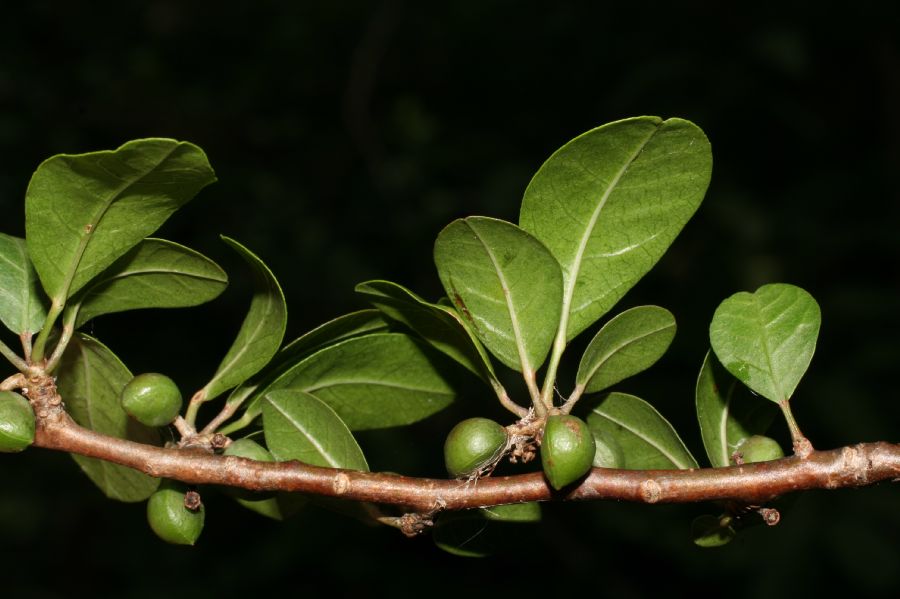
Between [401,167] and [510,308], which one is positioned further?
[401,167]

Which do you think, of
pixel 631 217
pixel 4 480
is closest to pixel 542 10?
pixel 4 480

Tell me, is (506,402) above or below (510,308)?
below

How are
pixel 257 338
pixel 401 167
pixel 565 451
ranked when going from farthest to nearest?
pixel 401 167
pixel 257 338
pixel 565 451

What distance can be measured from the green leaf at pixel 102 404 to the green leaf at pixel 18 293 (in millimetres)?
69

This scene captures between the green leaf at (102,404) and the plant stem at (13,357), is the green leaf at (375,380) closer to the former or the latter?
the green leaf at (102,404)

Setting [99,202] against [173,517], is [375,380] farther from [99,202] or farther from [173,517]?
[99,202]

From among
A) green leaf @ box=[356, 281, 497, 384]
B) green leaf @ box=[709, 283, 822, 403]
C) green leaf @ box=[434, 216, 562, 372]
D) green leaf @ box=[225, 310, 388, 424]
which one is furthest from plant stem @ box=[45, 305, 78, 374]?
green leaf @ box=[709, 283, 822, 403]

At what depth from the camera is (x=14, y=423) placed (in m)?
1.18

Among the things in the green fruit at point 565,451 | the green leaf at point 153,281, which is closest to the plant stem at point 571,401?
the green fruit at point 565,451

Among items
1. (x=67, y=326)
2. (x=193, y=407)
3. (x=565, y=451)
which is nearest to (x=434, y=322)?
(x=565, y=451)

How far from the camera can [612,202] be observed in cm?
124

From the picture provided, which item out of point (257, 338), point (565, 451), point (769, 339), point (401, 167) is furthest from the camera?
point (401, 167)

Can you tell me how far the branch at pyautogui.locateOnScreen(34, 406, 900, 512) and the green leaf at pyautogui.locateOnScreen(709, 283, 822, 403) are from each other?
11cm

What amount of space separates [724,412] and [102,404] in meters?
0.97
